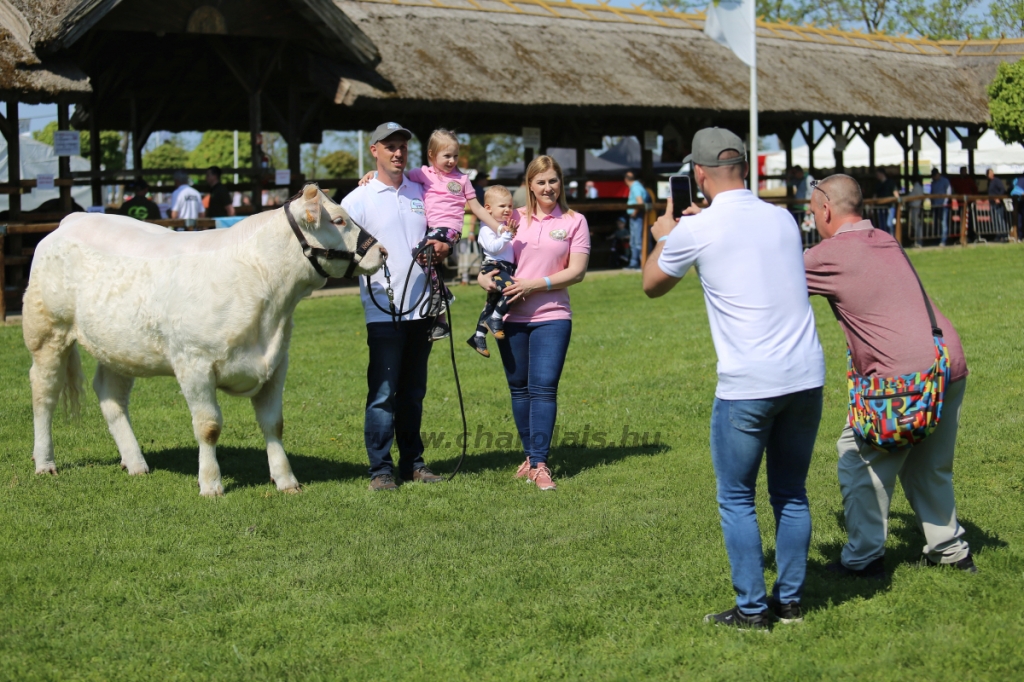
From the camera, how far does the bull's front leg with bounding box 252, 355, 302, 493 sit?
7.22 metres

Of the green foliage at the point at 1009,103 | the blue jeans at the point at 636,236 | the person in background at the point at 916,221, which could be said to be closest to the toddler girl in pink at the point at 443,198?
the blue jeans at the point at 636,236

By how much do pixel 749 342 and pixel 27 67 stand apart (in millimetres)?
14623

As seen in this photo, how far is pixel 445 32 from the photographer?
73.5 ft

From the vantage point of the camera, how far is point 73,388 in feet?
26.7

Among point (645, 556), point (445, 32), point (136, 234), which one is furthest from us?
point (445, 32)

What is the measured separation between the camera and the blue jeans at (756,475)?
175 inches

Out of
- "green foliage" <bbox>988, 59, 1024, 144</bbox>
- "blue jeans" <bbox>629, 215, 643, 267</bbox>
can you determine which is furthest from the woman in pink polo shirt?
"green foliage" <bbox>988, 59, 1024, 144</bbox>

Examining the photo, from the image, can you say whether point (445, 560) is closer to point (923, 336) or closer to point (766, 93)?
point (923, 336)

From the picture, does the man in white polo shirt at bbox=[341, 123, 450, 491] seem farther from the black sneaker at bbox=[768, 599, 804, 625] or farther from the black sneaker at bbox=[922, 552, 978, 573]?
the black sneaker at bbox=[922, 552, 978, 573]

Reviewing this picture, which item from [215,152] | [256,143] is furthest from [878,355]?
[215,152]

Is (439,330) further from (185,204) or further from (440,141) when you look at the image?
(185,204)

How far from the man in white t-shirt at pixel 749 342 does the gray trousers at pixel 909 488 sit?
0.73 m

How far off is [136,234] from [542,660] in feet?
14.8

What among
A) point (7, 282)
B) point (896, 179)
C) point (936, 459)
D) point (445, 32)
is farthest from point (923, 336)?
point (896, 179)
